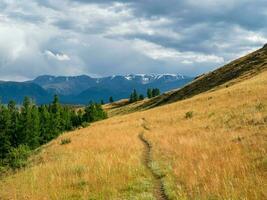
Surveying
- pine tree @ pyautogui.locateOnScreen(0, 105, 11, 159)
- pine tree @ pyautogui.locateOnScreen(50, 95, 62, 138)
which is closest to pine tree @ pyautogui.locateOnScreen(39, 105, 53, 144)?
pine tree @ pyautogui.locateOnScreen(50, 95, 62, 138)

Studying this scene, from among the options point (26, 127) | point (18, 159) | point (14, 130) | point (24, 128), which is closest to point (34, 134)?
point (26, 127)

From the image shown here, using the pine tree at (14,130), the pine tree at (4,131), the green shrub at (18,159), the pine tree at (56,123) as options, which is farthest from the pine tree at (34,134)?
the green shrub at (18,159)

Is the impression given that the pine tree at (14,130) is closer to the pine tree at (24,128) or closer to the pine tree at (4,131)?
the pine tree at (24,128)

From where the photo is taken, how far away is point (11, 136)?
295ft

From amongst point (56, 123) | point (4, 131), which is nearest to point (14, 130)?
point (4, 131)

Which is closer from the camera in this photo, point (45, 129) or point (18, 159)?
point (18, 159)

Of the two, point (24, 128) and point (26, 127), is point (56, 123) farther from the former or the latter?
point (24, 128)

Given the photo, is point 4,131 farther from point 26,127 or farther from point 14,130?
point 26,127

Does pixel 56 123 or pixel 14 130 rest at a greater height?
pixel 56 123

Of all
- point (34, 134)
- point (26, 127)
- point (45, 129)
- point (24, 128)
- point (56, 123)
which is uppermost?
point (56, 123)

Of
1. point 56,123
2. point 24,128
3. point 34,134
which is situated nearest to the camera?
point 24,128

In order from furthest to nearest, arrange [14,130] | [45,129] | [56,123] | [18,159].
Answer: [56,123]
[45,129]
[14,130]
[18,159]

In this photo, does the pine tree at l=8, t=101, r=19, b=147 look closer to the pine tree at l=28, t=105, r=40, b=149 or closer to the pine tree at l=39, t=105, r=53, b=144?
the pine tree at l=28, t=105, r=40, b=149

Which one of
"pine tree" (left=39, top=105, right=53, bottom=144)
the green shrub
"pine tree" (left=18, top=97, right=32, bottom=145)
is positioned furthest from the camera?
"pine tree" (left=39, top=105, right=53, bottom=144)
